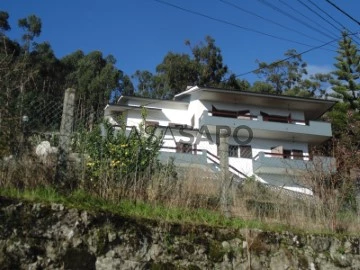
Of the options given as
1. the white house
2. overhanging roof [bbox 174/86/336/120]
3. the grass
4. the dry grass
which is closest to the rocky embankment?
the grass

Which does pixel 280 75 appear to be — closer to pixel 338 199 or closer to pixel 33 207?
pixel 338 199

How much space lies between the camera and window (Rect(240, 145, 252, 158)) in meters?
27.7

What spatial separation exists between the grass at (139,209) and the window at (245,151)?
2181 centimetres

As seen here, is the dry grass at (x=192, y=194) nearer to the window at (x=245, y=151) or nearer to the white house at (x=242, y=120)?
the white house at (x=242, y=120)

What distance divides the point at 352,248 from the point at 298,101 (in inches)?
987

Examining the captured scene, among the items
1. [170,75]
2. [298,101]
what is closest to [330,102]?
[298,101]

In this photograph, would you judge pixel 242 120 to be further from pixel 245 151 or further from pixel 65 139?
pixel 65 139

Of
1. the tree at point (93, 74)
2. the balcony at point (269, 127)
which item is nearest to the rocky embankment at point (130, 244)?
the balcony at point (269, 127)

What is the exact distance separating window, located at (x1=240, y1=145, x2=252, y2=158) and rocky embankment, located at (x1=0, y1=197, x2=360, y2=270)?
72.7 ft

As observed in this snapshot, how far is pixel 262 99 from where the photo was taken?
97.2 feet

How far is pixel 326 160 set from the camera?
8.88 metres

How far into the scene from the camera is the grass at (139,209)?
15.5 feet

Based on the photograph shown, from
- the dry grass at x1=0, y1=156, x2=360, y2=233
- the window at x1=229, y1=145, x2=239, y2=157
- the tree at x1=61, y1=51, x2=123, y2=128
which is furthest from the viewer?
the tree at x1=61, y1=51, x2=123, y2=128

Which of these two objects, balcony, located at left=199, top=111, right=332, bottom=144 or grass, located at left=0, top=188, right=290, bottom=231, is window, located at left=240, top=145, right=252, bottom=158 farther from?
grass, located at left=0, top=188, right=290, bottom=231
